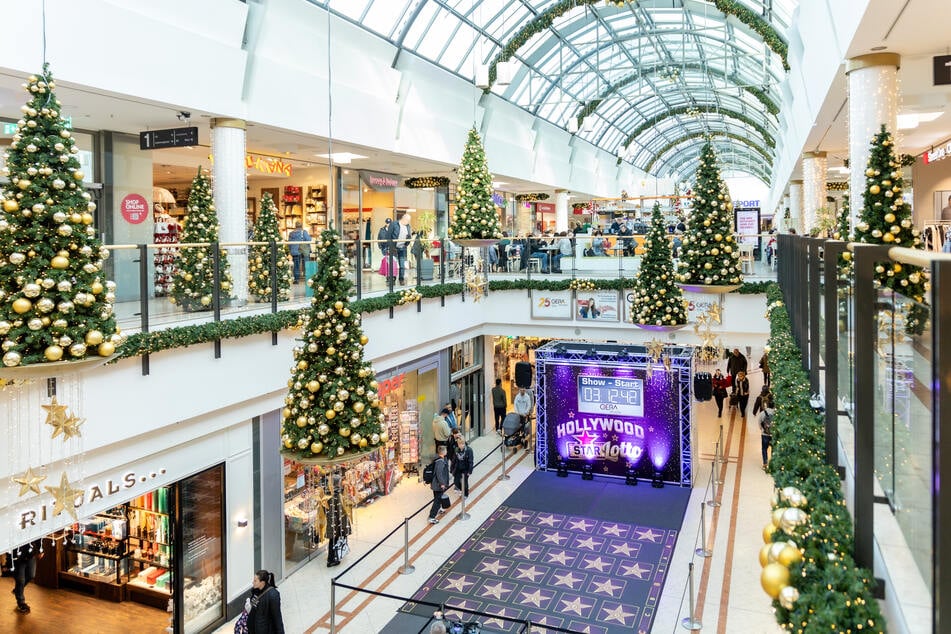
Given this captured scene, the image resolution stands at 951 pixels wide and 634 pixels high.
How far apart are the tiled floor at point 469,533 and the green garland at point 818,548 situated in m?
6.19

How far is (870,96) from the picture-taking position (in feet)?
28.2

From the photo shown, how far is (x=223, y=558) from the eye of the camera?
31.5ft

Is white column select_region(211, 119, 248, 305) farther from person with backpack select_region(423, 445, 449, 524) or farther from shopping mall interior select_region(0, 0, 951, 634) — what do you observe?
person with backpack select_region(423, 445, 449, 524)

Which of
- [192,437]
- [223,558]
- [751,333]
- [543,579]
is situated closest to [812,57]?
[751,333]

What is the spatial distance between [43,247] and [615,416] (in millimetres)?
12276

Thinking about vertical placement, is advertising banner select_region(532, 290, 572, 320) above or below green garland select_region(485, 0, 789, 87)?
below

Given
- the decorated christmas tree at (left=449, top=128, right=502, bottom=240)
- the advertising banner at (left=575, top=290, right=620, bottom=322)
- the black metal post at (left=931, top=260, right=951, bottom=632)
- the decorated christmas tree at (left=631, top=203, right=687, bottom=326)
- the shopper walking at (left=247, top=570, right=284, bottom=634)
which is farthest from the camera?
the advertising banner at (left=575, top=290, right=620, bottom=322)

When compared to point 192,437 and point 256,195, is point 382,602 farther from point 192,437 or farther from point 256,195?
point 256,195

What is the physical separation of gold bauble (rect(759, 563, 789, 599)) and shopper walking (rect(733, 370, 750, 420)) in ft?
62.3

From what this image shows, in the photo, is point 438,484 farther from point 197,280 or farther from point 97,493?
point 97,493

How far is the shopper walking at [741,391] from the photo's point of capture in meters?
20.3

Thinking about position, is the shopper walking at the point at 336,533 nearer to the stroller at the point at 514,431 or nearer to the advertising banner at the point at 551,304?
the stroller at the point at 514,431

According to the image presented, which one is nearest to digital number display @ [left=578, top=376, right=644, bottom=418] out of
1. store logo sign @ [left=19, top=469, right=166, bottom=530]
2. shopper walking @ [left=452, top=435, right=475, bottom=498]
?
shopper walking @ [left=452, top=435, right=475, bottom=498]

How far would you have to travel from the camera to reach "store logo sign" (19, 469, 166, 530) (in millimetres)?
6446
